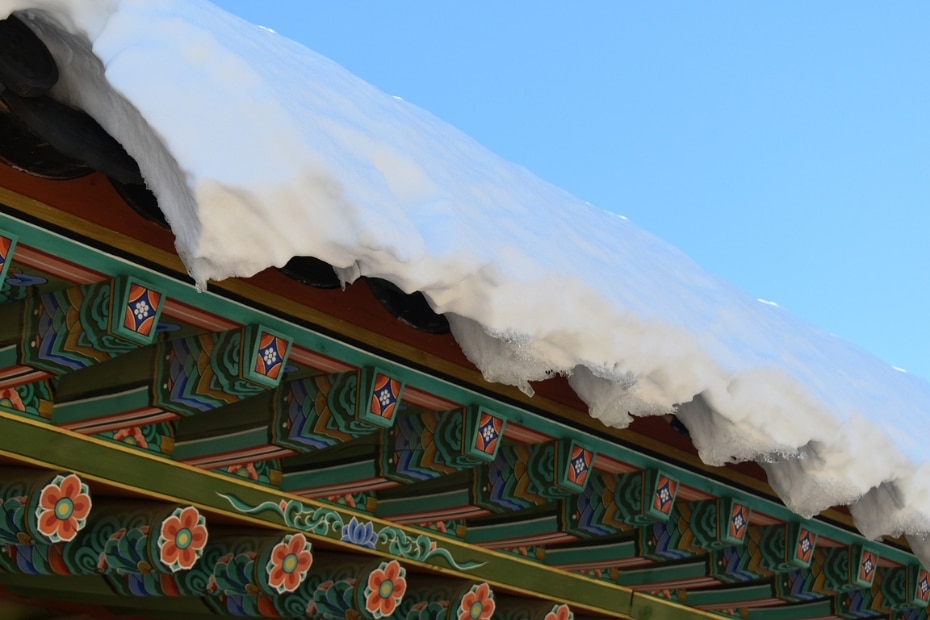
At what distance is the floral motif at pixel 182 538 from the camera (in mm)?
3281

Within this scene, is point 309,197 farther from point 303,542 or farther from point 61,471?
point 303,542

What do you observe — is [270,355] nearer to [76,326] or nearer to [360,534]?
[76,326]

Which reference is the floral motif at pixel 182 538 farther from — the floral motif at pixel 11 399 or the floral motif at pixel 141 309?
the floral motif at pixel 141 309

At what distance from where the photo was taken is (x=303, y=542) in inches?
139

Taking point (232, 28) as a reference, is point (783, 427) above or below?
below

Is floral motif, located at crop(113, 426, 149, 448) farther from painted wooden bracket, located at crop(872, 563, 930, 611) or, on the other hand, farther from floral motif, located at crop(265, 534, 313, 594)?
painted wooden bracket, located at crop(872, 563, 930, 611)

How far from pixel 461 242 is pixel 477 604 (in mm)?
2161

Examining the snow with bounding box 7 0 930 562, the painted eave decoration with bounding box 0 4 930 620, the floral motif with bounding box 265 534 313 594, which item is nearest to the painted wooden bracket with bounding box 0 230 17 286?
the painted eave decoration with bounding box 0 4 930 620

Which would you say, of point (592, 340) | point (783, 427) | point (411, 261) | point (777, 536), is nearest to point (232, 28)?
point (411, 261)

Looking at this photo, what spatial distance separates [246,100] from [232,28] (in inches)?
22.4

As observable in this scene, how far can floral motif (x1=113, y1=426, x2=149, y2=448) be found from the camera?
3285 millimetres

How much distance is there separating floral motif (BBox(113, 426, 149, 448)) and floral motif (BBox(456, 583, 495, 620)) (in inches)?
47.7

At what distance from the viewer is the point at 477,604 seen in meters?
4.07

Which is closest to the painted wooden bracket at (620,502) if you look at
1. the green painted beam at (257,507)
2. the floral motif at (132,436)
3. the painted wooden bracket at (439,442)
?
the green painted beam at (257,507)
